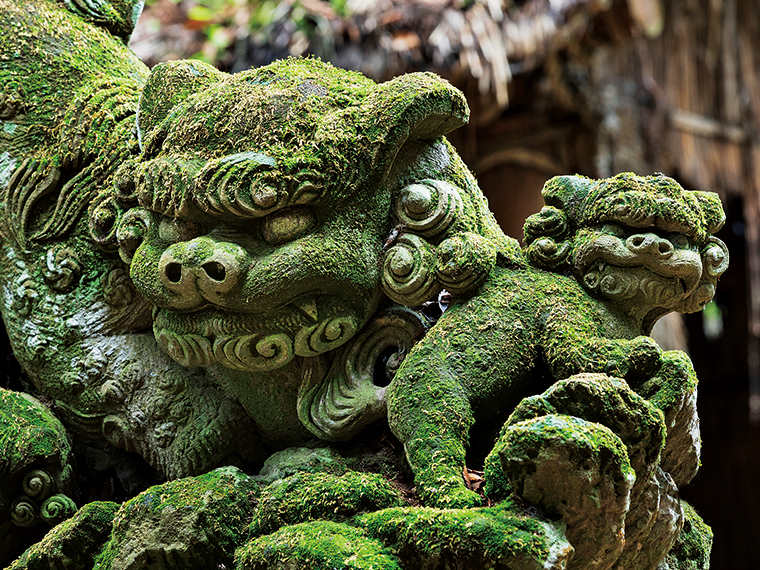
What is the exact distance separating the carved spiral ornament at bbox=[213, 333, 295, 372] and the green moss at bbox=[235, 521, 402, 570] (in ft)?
1.14

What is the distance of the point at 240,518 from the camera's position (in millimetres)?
1646

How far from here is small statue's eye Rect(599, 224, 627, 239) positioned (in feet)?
5.55

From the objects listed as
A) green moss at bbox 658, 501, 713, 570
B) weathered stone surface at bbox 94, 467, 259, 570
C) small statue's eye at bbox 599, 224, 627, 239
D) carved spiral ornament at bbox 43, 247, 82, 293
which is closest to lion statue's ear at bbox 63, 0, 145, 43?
carved spiral ornament at bbox 43, 247, 82, 293

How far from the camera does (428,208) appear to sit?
1.77 m

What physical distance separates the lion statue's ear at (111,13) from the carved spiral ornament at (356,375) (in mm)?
1134

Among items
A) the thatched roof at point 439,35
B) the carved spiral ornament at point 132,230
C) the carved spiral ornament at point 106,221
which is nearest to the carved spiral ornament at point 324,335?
the carved spiral ornament at point 132,230

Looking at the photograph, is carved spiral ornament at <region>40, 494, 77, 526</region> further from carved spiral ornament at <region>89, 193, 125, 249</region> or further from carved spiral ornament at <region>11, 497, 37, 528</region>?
carved spiral ornament at <region>89, 193, 125, 249</region>

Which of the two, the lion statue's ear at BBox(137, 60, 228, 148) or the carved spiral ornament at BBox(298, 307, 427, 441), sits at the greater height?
the lion statue's ear at BBox(137, 60, 228, 148)

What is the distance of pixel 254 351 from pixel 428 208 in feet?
1.35

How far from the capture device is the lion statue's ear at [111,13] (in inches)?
93.2

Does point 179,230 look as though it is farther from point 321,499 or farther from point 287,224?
point 321,499

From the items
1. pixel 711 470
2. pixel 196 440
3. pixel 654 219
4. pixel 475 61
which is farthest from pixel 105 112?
pixel 711 470

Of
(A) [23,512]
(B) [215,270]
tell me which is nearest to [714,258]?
(B) [215,270]

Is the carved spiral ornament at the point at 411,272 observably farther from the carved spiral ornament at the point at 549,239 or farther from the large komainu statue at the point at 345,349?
the carved spiral ornament at the point at 549,239
